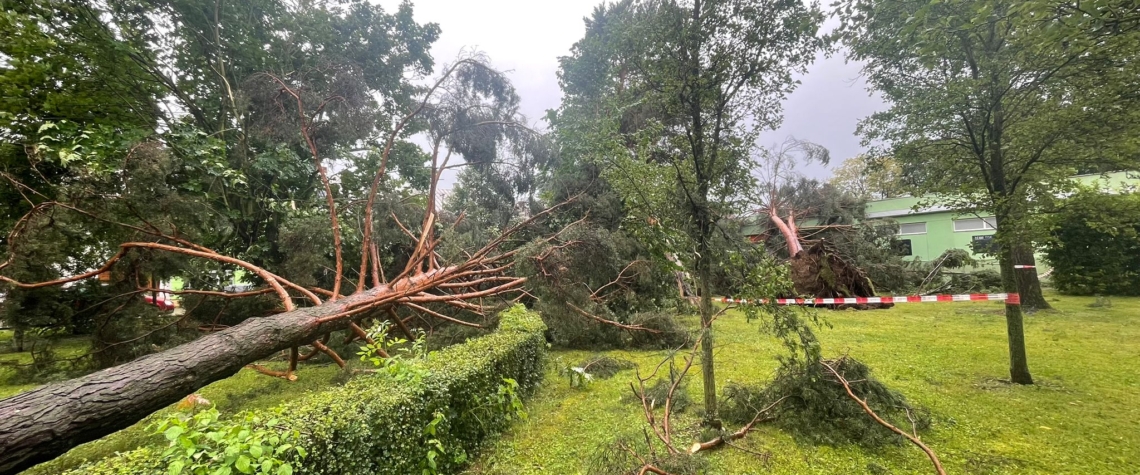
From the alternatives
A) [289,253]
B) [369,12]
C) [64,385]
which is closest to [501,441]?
[64,385]

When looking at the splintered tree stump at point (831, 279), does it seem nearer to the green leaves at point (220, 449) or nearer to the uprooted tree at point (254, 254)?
the uprooted tree at point (254, 254)

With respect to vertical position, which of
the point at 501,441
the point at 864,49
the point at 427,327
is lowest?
the point at 501,441

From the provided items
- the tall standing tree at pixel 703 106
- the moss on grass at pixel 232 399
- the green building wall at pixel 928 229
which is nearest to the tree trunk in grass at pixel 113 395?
the moss on grass at pixel 232 399

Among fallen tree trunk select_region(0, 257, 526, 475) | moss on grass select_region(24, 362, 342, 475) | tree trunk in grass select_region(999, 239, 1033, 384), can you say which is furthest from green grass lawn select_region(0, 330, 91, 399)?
tree trunk in grass select_region(999, 239, 1033, 384)

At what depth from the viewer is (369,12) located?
939cm

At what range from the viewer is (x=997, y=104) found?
3.98 meters

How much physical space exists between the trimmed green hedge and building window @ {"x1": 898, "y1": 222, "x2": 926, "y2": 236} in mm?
20206

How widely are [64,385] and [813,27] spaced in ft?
17.4

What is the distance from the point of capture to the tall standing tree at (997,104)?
11.1 feet

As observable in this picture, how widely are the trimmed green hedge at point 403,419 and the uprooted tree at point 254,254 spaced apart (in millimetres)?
673

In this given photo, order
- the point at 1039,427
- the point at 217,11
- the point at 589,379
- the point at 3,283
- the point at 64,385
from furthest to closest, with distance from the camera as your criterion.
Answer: the point at 217,11 < the point at 589,379 < the point at 3,283 < the point at 1039,427 < the point at 64,385

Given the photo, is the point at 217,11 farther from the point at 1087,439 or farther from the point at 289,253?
the point at 1087,439

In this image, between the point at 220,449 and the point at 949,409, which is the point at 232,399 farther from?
the point at 949,409

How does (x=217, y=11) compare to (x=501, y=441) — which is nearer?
(x=501, y=441)
